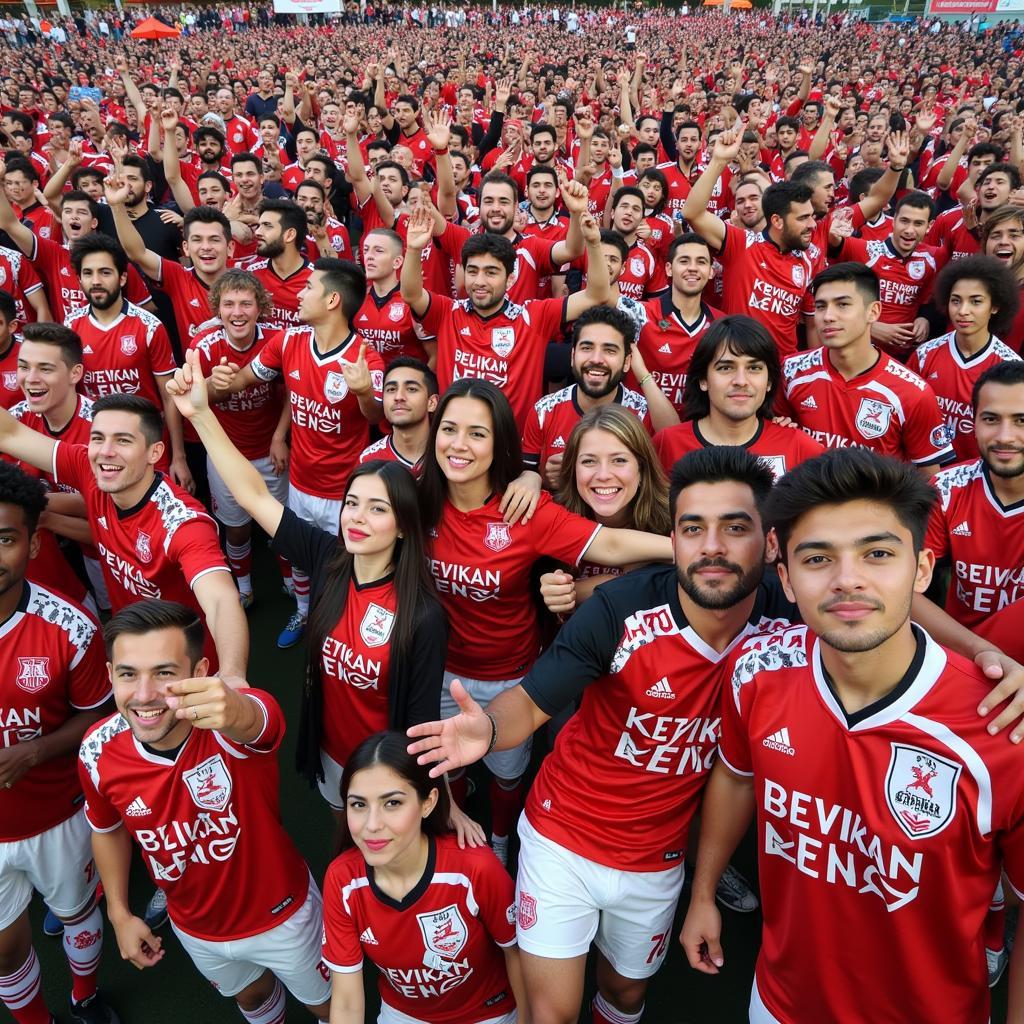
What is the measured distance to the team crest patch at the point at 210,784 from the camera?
7.54ft

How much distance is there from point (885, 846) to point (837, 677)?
1.30 feet

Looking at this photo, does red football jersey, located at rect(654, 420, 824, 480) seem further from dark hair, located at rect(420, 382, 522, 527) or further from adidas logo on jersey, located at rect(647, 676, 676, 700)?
adidas logo on jersey, located at rect(647, 676, 676, 700)

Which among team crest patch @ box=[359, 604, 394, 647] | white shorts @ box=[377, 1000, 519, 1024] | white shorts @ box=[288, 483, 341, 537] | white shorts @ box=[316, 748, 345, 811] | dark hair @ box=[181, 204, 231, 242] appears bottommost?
white shorts @ box=[377, 1000, 519, 1024]

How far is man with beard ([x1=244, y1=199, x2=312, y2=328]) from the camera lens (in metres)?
5.70

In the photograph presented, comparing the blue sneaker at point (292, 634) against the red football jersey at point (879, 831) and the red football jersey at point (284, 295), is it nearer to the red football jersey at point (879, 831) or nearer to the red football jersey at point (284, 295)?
the red football jersey at point (284, 295)

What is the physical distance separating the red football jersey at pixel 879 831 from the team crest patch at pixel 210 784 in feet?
5.35

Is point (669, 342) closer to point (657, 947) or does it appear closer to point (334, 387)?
point (334, 387)

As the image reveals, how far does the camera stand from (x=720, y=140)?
486 centimetres

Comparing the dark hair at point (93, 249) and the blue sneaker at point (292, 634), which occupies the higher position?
the dark hair at point (93, 249)

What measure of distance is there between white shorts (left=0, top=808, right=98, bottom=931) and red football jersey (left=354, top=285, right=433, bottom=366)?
11.1ft

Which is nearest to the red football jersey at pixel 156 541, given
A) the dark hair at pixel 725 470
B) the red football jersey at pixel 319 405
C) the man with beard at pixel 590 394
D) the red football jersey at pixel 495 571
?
the red football jersey at pixel 495 571

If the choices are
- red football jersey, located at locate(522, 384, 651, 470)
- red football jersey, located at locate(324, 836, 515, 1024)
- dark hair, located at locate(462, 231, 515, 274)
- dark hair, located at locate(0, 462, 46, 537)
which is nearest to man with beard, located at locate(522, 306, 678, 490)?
red football jersey, located at locate(522, 384, 651, 470)

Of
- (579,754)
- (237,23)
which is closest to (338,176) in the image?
(579,754)

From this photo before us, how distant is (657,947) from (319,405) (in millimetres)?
3401
